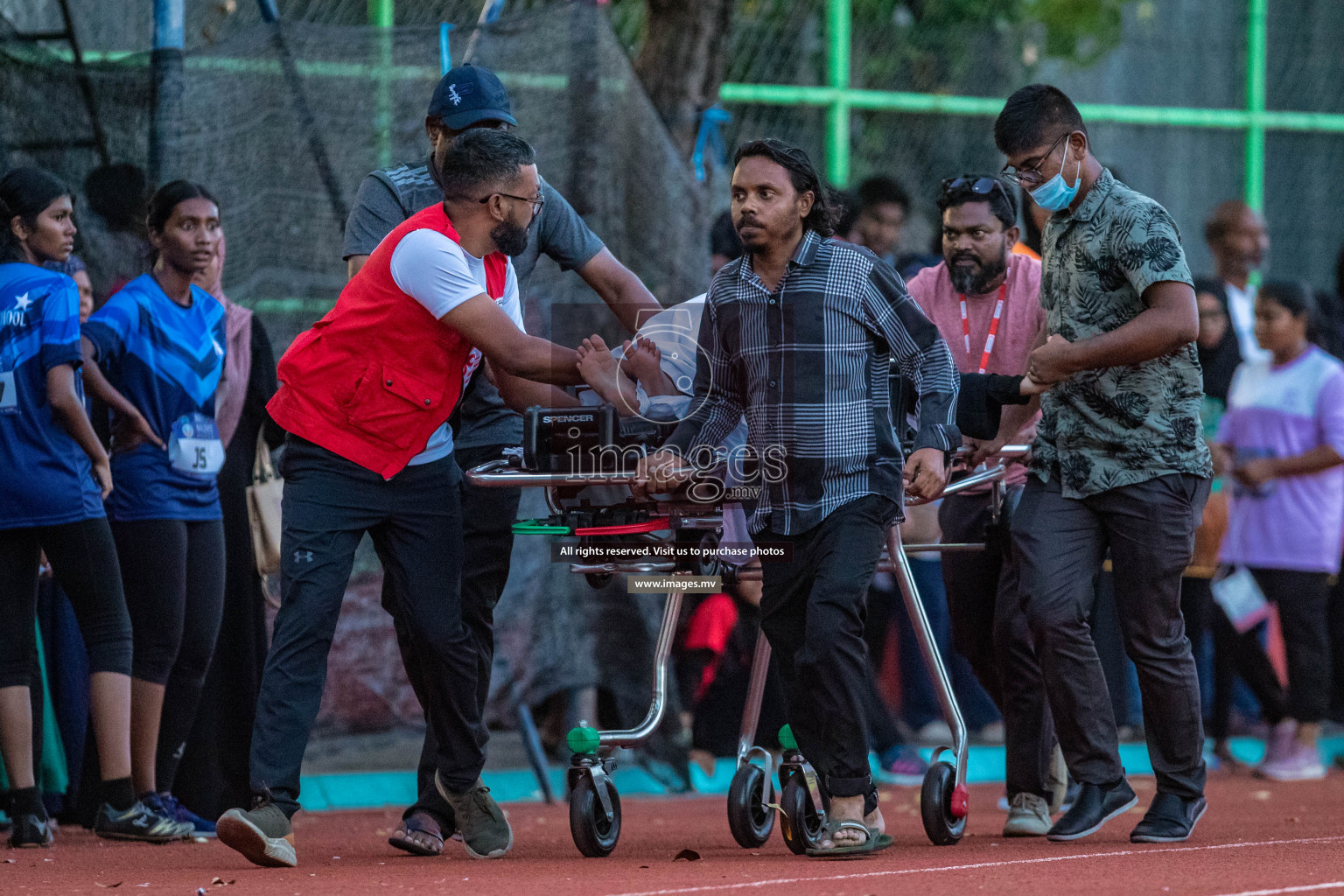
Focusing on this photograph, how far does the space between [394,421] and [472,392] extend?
2.12 ft

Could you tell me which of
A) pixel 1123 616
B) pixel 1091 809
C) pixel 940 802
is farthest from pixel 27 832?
pixel 1123 616

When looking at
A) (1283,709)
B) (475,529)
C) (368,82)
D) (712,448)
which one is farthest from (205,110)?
(1283,709)

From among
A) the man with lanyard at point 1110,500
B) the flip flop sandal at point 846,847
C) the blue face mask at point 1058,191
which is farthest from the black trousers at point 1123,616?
the blue face mask at point 1058,191

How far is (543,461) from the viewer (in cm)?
550

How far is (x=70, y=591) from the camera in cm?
655

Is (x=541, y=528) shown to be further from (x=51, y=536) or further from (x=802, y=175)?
(x=51, y=536)

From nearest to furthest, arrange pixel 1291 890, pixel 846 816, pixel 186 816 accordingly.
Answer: pixel 1291 890, pixel 846 816, pixel 186 816

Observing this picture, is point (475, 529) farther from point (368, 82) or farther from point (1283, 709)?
point (1283, 709)

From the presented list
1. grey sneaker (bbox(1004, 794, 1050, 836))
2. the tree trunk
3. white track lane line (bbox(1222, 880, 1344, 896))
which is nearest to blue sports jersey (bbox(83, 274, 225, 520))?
grey sneaker (bbox(1004, 794, 1050, 836))

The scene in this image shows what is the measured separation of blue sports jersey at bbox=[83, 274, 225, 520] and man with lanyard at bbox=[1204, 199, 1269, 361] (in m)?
5.95

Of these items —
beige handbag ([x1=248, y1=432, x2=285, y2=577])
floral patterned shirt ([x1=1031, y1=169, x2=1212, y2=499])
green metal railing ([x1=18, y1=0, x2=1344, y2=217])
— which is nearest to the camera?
floral patterned shirt ([x1=1031, y1=169, x2=1212, y2=499])

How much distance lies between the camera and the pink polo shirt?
6.90 m

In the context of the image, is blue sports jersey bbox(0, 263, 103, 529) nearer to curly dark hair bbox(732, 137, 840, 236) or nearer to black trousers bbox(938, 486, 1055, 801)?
curly dark hair bbox(732, 137, 840, 236)

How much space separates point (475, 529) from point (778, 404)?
117 cm
